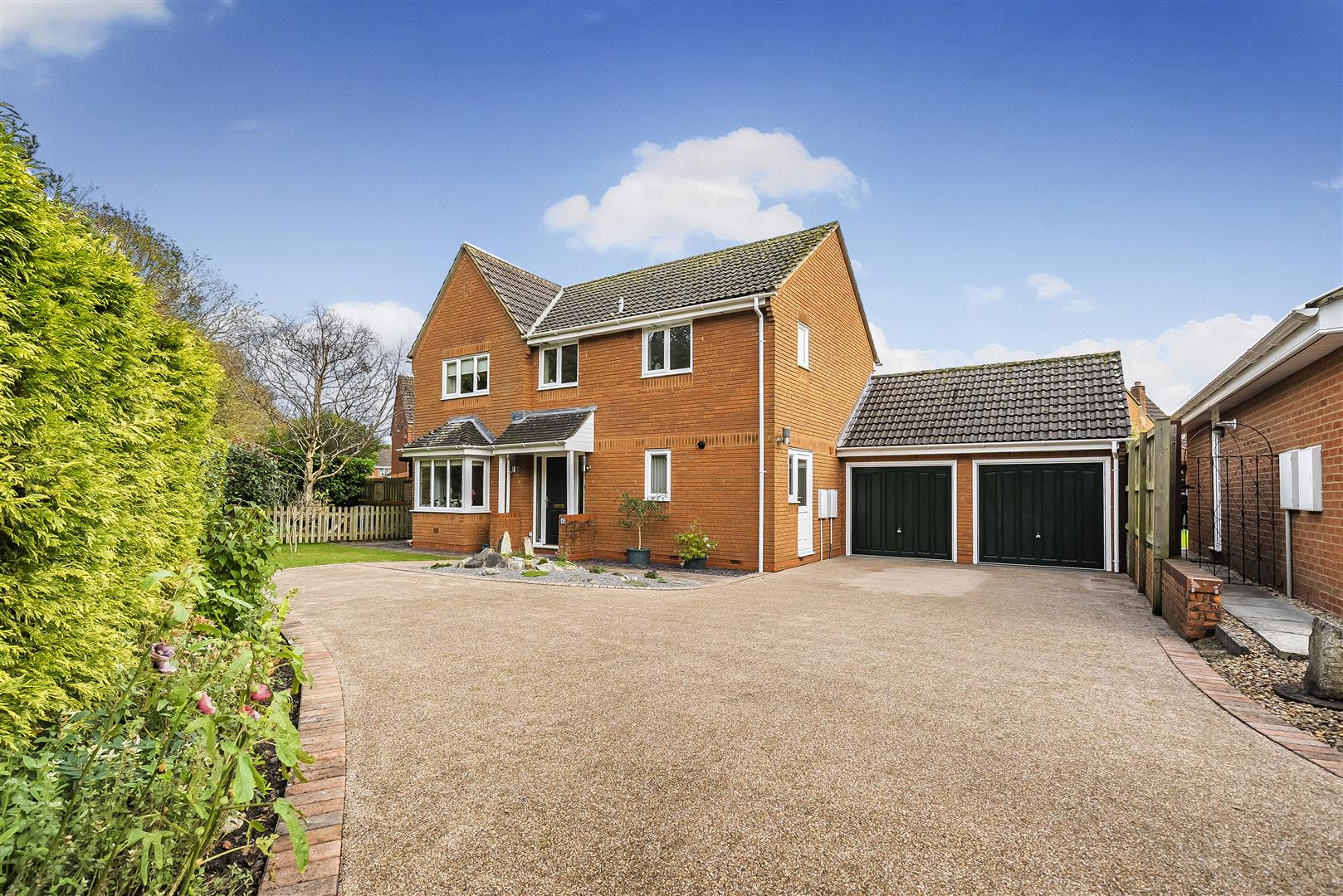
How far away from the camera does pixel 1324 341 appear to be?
6.87 metres

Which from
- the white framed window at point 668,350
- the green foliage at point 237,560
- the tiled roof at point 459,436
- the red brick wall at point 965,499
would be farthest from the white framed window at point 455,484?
the red brick wall at point 965,499

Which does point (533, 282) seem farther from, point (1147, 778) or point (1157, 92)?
point (1147, 778)

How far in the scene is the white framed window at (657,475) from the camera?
14.8 meters

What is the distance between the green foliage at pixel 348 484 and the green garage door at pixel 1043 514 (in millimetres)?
21399

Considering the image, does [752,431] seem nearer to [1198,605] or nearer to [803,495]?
[803,495]

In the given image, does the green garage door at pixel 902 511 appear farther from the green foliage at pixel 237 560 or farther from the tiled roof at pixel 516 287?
the green foliage at pixel 237 560

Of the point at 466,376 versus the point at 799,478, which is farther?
the point at 466,376

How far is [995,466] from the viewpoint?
14.8 m

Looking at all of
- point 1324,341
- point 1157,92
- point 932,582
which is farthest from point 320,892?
point 1157,92

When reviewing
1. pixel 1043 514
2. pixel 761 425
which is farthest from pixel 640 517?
pixel 1043 514

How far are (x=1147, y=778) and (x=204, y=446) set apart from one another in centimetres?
764

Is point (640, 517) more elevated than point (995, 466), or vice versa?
point (995, 466)

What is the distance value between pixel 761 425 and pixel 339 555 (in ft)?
37.9

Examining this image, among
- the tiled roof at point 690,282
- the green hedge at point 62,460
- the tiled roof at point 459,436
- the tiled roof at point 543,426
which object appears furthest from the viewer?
the tiled roof at point 459,436
